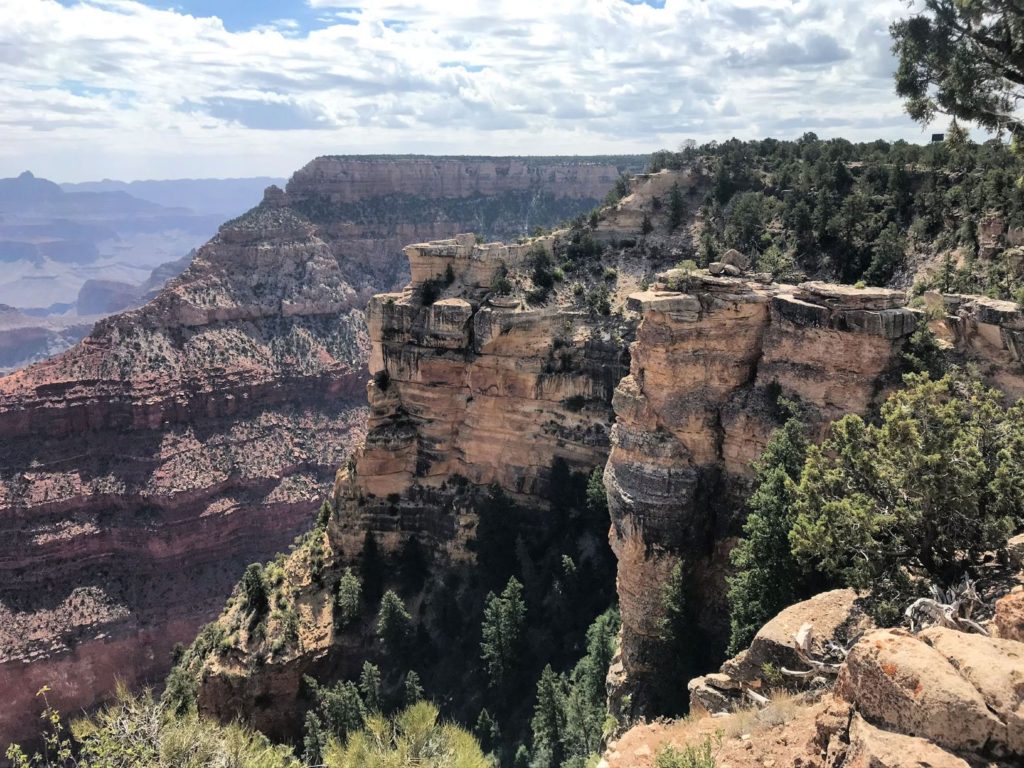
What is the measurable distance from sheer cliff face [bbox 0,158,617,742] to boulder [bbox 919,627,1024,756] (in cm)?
3378

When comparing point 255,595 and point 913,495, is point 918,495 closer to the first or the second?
point 913,495

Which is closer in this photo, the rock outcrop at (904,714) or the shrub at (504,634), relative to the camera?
the rock outcrop at (904,714)

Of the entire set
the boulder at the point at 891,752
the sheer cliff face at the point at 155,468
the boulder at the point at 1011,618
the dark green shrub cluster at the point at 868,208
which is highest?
the dark green shrub cluster at the point at 868,208

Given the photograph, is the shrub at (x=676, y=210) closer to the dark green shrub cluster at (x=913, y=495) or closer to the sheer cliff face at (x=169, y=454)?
the sheer cliff face at (x=169, y=454)

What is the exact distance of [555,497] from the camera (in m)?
45.3

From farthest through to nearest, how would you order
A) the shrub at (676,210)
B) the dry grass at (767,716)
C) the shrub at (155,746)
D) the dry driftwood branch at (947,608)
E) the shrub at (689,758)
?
the shrub at (676,210) → the shrub at (155,746) → the dry grass at (767,716) → the dry driftwood branch at (947,608) → the shrub at (689,758)

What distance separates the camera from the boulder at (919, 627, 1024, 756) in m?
9.87

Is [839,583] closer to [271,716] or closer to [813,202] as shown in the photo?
[271,716]

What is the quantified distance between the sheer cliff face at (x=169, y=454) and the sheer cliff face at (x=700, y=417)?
1518 centimetres

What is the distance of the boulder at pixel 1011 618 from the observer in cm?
1227

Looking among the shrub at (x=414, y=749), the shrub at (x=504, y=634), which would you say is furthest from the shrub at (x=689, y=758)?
the shrub at (x=504, y=634)

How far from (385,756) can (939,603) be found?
17.8 meters

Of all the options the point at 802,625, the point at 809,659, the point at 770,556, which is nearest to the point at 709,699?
the point at 802,625

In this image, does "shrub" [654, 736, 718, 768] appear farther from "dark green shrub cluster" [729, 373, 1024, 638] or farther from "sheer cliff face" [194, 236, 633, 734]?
"sheer cliff face" [194, 236, 633, 734]
